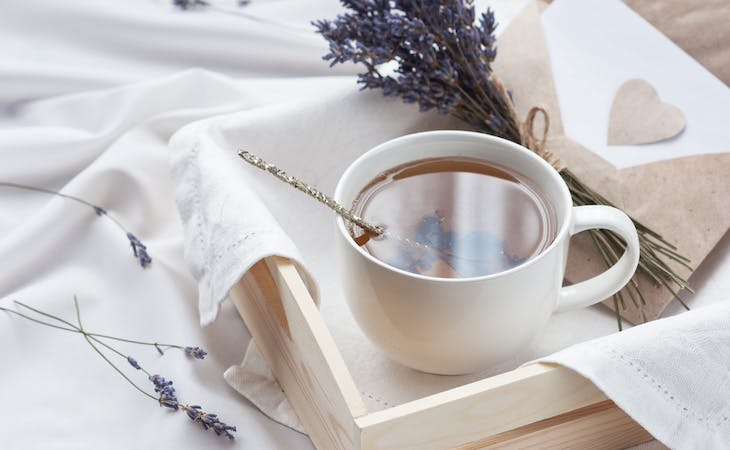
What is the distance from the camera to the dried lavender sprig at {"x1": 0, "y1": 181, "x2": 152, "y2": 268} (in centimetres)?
118

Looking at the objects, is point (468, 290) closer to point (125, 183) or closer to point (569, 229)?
point (569, 229)

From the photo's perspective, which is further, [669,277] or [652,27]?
[652,27]

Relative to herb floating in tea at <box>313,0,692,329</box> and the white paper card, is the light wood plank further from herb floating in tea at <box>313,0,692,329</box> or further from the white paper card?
the white paper card

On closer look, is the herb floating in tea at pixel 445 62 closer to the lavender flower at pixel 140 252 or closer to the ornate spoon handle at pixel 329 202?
the ornate spoon handle at pixel 329 202

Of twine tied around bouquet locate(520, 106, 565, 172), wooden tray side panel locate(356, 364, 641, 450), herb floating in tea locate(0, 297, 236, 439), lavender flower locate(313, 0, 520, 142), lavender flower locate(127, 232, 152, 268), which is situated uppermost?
lavender flower locate(313, 0, 520, 142)

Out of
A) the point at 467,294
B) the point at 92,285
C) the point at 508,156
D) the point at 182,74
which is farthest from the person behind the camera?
the point at 182,74

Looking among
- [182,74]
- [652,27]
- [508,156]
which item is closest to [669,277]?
[508,156]

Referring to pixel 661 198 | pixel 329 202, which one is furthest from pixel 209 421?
pixel 661 198

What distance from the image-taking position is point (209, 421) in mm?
991

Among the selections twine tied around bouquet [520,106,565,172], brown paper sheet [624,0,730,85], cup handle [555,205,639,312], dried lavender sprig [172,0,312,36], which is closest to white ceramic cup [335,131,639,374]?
cup handle [555,205,639,312]

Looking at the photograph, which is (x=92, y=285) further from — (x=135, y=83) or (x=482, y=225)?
(x=482, y=225)

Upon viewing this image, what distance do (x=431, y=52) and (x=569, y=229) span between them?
1.01 ft

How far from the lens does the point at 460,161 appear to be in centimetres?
93

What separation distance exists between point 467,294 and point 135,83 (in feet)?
2.85
